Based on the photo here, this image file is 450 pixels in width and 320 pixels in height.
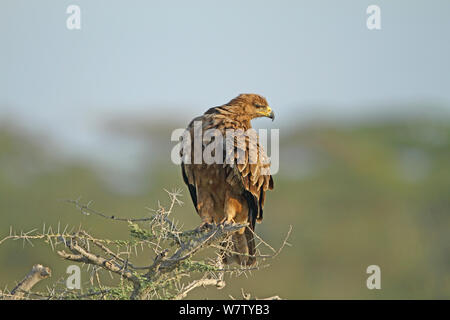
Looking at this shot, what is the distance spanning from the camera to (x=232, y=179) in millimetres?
6547

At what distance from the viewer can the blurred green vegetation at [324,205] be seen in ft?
79.7

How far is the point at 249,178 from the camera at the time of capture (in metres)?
6.55

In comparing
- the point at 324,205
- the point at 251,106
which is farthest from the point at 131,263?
the point at 324,205

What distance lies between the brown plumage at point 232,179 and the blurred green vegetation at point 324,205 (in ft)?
47.3

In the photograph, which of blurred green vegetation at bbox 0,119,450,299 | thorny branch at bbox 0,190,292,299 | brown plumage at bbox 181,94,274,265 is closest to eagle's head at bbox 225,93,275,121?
brown plumage at bbox 181,94,274,265

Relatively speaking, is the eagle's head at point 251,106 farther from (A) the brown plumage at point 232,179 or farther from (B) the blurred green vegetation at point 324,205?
(B) the blurred green vegetation at point 324,205

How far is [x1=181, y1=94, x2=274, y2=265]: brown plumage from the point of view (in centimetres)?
650

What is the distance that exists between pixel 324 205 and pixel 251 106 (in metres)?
23.5

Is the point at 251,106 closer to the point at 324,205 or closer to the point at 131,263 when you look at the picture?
the point at 131,263

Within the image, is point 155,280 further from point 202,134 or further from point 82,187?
point 82,187

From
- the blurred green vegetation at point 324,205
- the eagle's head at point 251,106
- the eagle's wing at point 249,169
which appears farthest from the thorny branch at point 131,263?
the blurred green vegetation at point 324,205

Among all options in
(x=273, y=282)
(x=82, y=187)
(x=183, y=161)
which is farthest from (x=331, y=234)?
(x=183, y=161)

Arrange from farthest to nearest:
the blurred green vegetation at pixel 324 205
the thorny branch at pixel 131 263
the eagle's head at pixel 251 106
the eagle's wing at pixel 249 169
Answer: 1. the blurred green vegetation at pixel 324 205
2. the eagle's head at pixel 251 106
3. the eagle's wing at pixel 249 169
4. the thorny branch at pixel 131 263

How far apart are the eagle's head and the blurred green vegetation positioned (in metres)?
14.1
